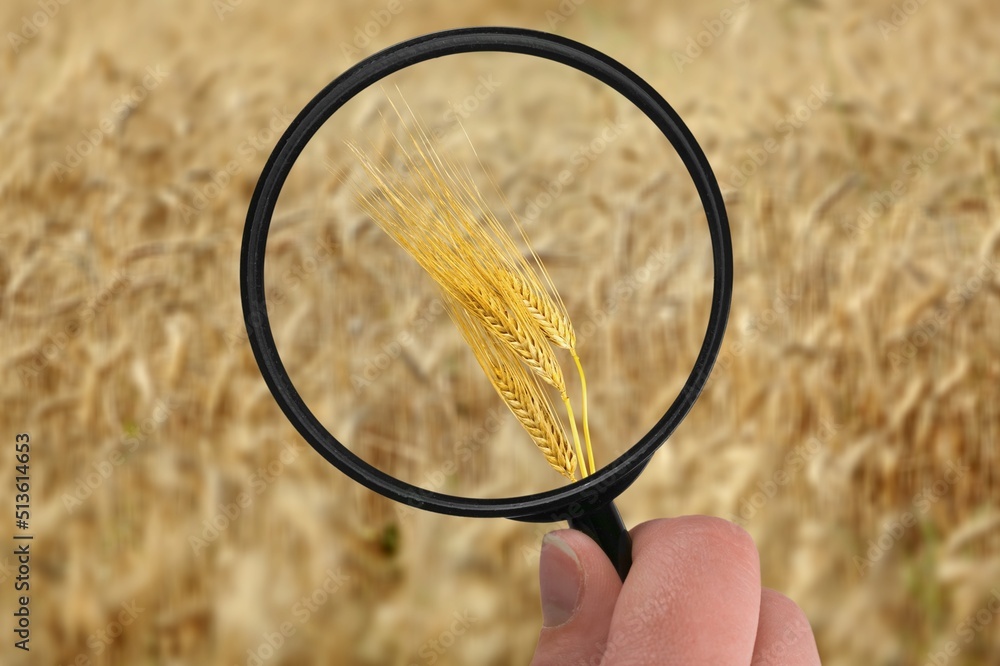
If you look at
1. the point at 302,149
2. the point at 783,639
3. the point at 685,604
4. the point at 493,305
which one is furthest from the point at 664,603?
the point at 302,149

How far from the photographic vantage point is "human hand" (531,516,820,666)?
0.58m

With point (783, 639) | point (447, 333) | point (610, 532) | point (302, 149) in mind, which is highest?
point (302, 149)

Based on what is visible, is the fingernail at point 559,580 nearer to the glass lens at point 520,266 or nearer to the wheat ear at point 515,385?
the wheat ear at point 515,385

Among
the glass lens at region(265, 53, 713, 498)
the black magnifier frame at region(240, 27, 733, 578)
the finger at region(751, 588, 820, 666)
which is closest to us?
the black magnifier frame at region(240, 27, 733, 578)

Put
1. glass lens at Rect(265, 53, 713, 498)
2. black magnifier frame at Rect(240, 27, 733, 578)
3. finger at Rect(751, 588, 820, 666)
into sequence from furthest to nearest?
glass lens at Rect(265, 53, 713, 498) → finger at Rect(751, 588, 820, 666) → black magnifier frame at Rect(240, 27, 733, 578)

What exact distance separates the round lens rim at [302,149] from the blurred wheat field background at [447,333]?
0.46 m

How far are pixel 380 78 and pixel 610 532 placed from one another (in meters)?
0.40

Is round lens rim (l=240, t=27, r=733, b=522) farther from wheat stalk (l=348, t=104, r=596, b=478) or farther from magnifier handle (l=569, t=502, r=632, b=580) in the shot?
wheat stalk (l=348, t=104, r=596, b=478)

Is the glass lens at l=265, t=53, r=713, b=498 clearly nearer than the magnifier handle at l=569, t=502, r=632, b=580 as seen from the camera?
No

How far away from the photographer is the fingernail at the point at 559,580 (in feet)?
1.95

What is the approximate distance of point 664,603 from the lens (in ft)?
1.94

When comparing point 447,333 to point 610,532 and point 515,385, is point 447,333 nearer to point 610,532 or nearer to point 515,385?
point 515,385

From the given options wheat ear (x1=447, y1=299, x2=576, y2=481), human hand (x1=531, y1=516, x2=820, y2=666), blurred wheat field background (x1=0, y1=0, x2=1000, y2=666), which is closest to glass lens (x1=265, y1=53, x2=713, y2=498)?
blurred wheat field background (x1=0, y1=0, x2=1000, y2=666)

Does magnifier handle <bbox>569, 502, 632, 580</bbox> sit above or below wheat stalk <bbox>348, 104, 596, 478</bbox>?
below
